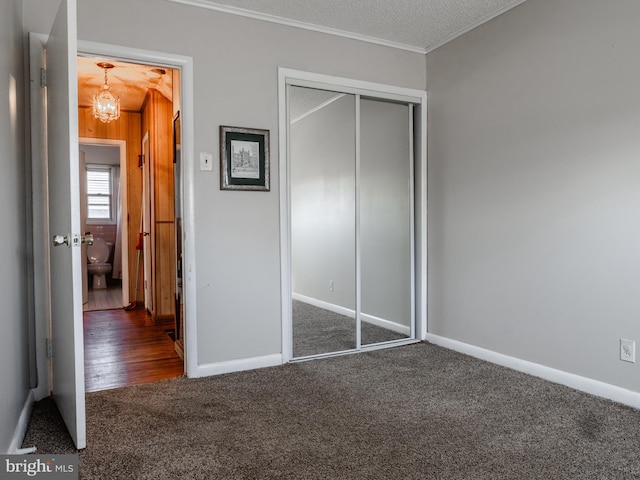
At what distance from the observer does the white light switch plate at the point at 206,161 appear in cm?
302

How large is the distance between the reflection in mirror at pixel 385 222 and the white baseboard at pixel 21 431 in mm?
2266

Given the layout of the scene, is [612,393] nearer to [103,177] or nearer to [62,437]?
[62,437]

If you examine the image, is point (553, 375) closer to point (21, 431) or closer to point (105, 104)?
point (21, 431)

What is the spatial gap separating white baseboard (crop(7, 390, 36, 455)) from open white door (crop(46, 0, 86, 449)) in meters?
0.15

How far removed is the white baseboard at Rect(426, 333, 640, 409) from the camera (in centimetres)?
254

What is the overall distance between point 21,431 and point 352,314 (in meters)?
2.29

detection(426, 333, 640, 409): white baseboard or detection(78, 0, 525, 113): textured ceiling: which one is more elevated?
detection(78, 0, 525, 113): textured ceiling

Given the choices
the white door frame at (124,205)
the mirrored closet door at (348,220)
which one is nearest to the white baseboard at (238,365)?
the mirrored closet door at (348,220)

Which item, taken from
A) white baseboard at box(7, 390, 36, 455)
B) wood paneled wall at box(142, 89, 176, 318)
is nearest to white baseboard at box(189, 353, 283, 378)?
white baseboard at box(7, 390, 36, 455)

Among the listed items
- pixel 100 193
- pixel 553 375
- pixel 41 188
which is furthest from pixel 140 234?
pixel 553 375

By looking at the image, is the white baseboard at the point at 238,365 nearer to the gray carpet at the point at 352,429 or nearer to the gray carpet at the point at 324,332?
the gray carpet at the point at 352,429

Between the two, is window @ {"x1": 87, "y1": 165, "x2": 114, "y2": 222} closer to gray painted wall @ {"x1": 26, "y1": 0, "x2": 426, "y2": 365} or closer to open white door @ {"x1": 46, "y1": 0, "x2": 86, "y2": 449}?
gray painted wall @ {"x1": 26, "y1": 0, "x2": 426, "y2": 365}

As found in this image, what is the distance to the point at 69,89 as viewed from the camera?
74.9 inches

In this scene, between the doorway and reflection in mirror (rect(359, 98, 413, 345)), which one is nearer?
the doorway
